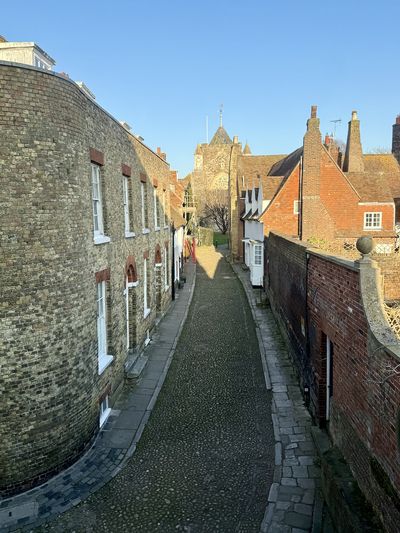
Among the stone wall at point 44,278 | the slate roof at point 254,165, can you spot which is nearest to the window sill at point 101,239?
the stone wall at point 44,278

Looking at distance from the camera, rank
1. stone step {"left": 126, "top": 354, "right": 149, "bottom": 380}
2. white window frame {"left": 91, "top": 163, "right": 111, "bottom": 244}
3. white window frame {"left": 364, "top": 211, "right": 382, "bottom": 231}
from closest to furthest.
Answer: white window frame {"left": 91, "top": 163, "right": 111, "bottom": 244}
stone step {"left": 126, "top": 354, "right": 149, "bottom": 380}
white window frame {"left": 364, "top": 211, "right": 382, "bottom": 231}

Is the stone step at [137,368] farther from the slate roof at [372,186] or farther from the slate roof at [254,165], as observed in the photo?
the slate roof at [254,165]

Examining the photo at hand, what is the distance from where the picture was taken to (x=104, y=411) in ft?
34.4

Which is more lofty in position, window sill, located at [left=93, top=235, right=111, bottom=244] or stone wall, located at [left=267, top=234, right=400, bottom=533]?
window sill, located at [left=93, top=235, right=111, bottom=244]

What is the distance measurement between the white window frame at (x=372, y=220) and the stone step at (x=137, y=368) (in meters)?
17.8

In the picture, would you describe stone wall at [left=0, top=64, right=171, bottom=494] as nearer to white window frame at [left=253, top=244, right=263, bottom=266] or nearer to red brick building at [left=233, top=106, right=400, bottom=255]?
red brick building at [left=233, top=106, right=400, bottom=255]

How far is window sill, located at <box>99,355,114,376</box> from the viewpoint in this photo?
33.4ft

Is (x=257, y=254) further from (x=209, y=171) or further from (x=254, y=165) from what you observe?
(x=209, y=171)

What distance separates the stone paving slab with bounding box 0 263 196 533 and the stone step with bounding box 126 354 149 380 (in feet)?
0.72

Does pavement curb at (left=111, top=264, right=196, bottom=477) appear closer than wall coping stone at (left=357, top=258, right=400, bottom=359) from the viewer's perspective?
No

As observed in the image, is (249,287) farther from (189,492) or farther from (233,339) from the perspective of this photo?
(189,492)

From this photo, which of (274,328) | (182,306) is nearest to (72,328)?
(274,328)

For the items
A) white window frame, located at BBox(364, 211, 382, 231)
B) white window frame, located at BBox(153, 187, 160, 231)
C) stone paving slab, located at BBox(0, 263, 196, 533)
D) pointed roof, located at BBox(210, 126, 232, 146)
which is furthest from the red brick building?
pointed roof, located at BBox(210, 126, 232, 146)

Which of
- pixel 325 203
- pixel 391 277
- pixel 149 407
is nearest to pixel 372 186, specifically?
pixel 325 203
